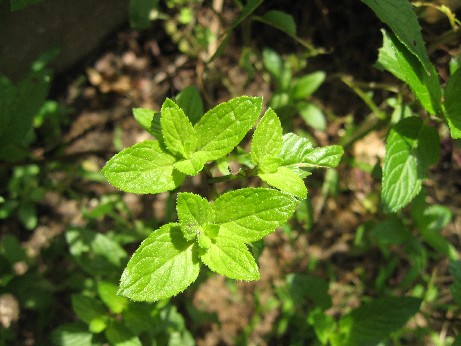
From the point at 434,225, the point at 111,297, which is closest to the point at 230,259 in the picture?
the point at 111,297

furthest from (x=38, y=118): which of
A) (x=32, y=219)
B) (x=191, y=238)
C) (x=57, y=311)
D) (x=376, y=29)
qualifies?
(x=376, y=29)

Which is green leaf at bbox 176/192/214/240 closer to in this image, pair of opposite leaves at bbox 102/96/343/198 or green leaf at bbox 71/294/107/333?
pair of opposite leaves at bbox 102/96/343/198

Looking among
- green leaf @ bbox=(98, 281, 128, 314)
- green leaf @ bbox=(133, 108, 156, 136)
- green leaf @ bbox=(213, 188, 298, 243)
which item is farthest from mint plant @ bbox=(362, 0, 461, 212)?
green leaf @ bbox=(98, 281, 128, 314)

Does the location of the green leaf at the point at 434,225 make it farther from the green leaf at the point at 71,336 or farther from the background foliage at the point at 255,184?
the green leaf at the point at 71,336

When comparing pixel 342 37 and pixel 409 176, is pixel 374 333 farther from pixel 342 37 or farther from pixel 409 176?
pixel 342 37

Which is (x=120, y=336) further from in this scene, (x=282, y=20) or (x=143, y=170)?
(x=282, y=20)

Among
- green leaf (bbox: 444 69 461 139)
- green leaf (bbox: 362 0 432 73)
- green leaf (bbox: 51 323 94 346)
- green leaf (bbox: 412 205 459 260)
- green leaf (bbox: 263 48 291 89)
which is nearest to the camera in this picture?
green leaf (bbox: 362 0 432 73)
